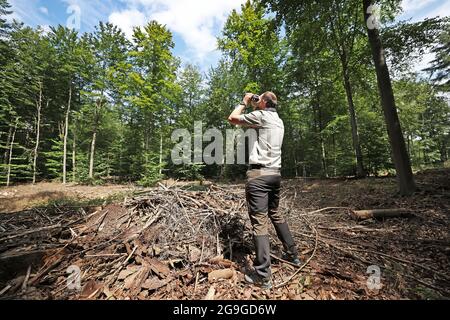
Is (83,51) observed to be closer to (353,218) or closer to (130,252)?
(130,252)

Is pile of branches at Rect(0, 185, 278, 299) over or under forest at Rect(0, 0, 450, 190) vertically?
under

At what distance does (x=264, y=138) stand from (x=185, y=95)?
2077 centimetres

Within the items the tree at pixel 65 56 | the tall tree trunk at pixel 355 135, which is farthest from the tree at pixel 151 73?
the tall tree trunk at pixel 355 135

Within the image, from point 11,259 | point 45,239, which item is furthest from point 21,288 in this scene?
point 45,239

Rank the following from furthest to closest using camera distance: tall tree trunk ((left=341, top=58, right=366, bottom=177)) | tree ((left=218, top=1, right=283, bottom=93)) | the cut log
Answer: tree ((left=218, top=1, right=283, bottom=93)), tall tree trunk ((left=341, top=58, right=366, bottom=177)), the cut log

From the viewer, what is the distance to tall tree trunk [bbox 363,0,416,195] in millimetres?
5824

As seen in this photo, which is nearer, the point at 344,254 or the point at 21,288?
the point at 21,288

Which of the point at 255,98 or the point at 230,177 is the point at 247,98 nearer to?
the point at 255,98

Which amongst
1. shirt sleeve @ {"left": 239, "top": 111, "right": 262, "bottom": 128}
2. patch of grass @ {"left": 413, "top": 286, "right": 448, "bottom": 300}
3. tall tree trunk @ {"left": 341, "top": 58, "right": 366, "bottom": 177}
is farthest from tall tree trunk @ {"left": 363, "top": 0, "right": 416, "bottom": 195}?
shirt sleeve @ {"left": 239, "top": 111, "right": 262, "bottom": 128}

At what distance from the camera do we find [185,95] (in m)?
21.7

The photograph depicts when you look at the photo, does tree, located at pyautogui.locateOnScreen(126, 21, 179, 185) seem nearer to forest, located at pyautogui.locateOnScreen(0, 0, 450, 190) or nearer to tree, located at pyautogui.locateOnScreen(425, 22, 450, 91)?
forest, located at pyautogui.locateOnScreen(0, 0, 450, 190)

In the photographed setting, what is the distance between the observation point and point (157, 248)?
2.76 m
